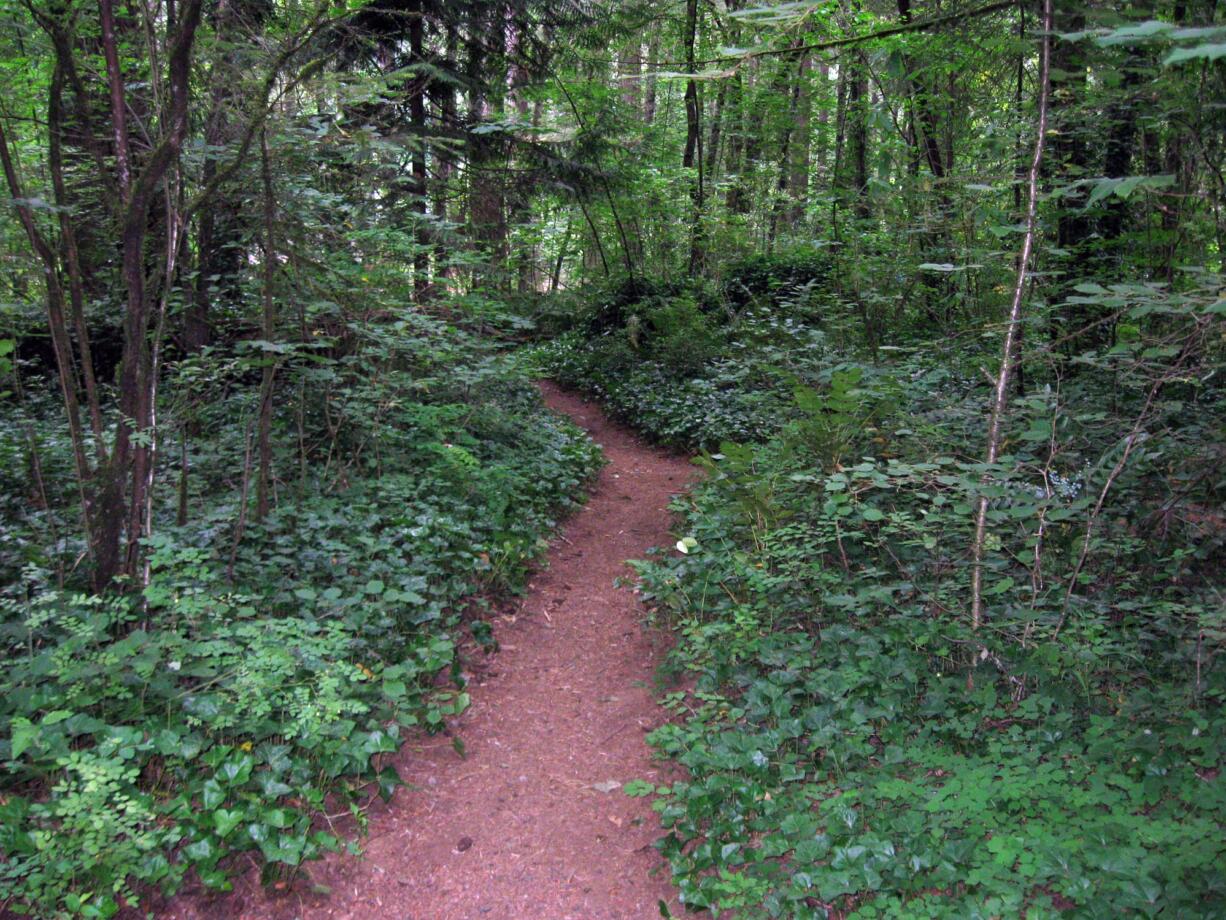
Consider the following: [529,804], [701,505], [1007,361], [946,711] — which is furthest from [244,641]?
[1007,361]

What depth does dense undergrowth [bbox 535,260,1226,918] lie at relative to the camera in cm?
299

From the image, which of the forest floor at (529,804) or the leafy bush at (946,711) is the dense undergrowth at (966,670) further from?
the forest floor at (529,804)

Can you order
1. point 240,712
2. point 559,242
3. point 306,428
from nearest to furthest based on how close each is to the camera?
point 240,712, point 306,428, point 559,242

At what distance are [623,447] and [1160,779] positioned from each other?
879 centimetres

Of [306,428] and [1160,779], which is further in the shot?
[306,428]

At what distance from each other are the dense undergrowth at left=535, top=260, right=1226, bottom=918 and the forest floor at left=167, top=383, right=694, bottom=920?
0.31 metres

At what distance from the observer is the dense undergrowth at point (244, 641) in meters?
3.13

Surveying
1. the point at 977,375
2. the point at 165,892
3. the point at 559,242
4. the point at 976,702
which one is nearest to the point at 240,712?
the point at 165,892

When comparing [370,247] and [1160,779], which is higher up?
[370,247]

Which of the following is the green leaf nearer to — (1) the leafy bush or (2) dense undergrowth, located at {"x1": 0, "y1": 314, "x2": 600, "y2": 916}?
(1) the leafy bush

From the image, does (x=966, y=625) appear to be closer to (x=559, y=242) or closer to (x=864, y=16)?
(x=864, y=16)

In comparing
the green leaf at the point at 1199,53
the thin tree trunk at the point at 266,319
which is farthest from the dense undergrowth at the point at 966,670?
the thin tree trunk at the point at 266,319

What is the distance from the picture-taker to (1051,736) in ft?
11.8

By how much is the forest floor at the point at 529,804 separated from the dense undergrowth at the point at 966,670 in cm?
31
